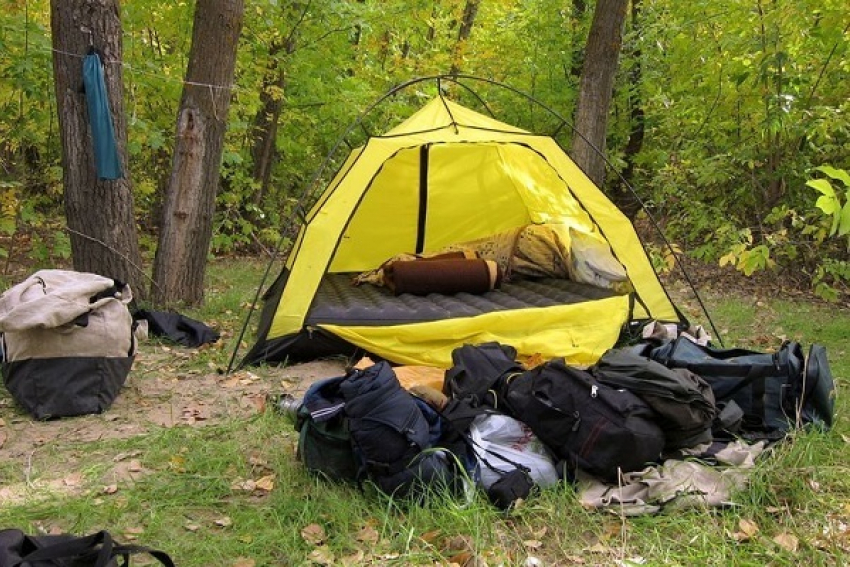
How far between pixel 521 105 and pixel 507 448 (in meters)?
7.87

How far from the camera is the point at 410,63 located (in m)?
10.2

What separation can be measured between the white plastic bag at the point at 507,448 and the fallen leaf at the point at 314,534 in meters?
0.59

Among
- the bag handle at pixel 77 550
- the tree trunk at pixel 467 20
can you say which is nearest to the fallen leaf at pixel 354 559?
the bag handle at pixel 77 550

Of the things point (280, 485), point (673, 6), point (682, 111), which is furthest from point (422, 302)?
point (673, 6)

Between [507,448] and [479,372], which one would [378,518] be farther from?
[479,372]

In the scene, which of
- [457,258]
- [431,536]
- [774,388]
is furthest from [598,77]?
[431,536]

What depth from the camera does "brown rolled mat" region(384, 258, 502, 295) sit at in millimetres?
4930

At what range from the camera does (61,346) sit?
323 centimetres

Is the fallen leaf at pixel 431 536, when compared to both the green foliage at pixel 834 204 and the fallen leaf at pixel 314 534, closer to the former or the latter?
the fallen leaf at pixel 314 534

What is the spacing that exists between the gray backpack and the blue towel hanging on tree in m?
1.27

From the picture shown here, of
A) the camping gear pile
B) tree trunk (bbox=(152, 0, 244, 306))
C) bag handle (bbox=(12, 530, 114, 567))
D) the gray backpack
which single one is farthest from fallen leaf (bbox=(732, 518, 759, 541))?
tree trunk (bbox=(152, 0, 244, 306))

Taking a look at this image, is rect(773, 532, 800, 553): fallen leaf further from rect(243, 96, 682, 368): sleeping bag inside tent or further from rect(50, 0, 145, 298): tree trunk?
rect(50, 0, 145, 298): tree trunk

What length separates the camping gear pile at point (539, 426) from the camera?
8.13 ft

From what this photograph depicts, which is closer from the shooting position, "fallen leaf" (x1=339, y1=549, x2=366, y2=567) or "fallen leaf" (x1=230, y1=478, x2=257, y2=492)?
"fallen leaf" (x1=339, y1=549, x2=366, y2=567)
